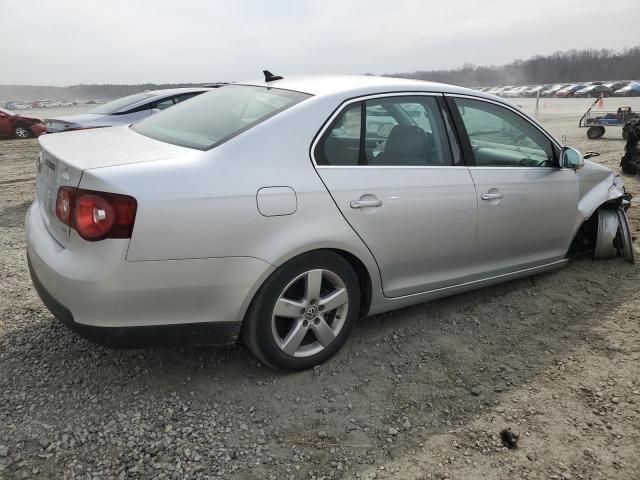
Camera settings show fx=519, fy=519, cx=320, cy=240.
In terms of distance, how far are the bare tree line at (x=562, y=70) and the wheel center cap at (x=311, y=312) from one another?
98.4 m

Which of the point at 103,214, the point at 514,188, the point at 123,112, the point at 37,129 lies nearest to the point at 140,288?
the point at 103,214

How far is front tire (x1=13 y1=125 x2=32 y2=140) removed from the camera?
1567 cm

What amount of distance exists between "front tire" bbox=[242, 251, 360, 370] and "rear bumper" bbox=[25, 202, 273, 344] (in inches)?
4.3

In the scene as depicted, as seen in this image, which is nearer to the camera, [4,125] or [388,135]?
[388,135]

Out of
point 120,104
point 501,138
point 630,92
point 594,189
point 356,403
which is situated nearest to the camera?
point 356,403

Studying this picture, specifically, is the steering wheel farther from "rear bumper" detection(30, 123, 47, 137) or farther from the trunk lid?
"rear bumper" detection(30, 123, 47, 137)

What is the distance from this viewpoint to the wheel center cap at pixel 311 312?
2.80 meters

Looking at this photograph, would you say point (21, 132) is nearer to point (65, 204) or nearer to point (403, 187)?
point (65, 204)

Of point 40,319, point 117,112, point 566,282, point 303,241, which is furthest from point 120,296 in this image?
point 117,112

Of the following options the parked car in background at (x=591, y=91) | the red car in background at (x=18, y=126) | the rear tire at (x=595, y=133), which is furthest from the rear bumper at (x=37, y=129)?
the parked car in background at (x=591, y=91)

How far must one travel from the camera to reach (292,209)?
8.48 ft

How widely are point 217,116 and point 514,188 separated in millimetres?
2037

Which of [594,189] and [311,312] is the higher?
[594,189]

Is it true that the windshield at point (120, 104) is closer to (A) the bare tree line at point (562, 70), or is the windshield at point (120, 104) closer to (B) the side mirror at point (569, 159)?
(B) the side mirror at point (569, 159)
